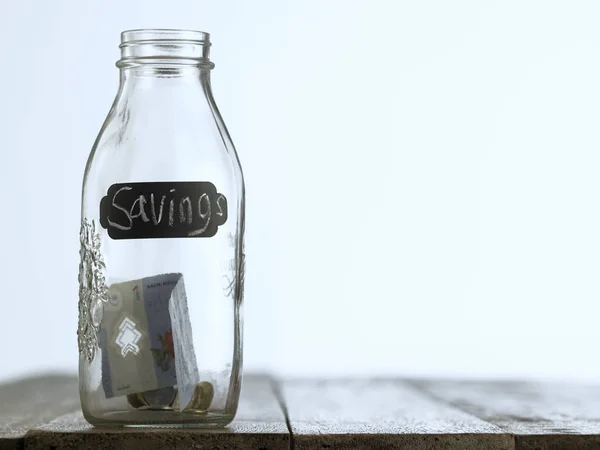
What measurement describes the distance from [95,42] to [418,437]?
185cm

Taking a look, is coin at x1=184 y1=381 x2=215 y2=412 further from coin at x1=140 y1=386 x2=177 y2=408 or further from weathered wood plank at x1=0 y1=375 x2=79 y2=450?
weathered wood plank at x1=0 y1=375 x2=79 y2=450

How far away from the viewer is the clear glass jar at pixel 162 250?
2.89ft

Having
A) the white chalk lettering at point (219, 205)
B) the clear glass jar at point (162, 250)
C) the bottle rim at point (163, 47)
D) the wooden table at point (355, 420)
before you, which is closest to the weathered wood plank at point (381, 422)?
the wooden table at point (355, 420)

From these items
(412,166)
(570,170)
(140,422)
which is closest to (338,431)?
(140,422)

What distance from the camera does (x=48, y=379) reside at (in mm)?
1601

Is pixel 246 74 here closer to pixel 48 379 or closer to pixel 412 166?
pixel 412 166

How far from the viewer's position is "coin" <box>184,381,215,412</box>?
886mm

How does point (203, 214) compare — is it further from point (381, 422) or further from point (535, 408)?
point (535, 408)

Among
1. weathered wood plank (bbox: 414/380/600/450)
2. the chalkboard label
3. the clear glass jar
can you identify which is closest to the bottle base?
the clear glass jar

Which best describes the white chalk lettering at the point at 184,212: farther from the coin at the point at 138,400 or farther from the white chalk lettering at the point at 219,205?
the coin at the point at 138,400

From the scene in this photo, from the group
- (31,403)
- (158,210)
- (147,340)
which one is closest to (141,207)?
(158,210)

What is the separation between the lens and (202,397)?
892 millimetres

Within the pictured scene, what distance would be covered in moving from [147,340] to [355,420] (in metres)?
0.24

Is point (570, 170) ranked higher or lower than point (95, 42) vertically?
lower
